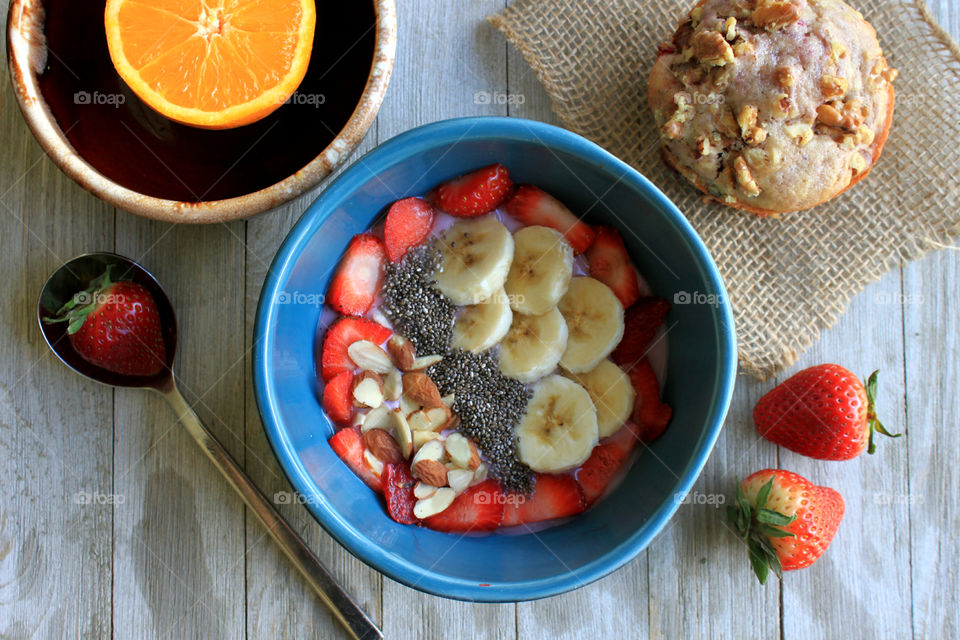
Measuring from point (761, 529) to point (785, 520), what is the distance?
43 millimetres

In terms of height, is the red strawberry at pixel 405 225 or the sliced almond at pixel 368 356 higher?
the red strawberry at pixel 405 225

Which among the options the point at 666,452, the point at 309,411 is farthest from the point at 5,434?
the point at 666,452

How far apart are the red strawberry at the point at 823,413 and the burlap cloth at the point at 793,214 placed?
0.06 m

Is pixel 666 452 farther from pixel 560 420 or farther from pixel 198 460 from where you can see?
pixel 198 460

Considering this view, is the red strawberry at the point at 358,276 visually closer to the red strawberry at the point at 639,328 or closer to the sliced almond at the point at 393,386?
the sliced almond at the point at 393,386

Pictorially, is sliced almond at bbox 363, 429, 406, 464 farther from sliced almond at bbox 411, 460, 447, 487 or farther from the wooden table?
the wooden table

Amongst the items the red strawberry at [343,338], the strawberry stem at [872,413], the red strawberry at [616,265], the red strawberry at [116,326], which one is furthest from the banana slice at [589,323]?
the red strawberry at [116,326]

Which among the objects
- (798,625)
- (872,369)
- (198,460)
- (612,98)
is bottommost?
(798,625)

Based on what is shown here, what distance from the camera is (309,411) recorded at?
0.97m

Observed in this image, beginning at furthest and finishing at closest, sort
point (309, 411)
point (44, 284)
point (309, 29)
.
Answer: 1. point (44, 284)
2. point (309, 411)
3. point (309, 29)

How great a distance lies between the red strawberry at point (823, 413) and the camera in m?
1.06

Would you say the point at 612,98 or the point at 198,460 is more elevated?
the point at 612,98

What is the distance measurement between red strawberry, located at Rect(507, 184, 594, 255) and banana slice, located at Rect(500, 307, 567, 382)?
109 millimetres

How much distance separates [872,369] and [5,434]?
4.51 ft
